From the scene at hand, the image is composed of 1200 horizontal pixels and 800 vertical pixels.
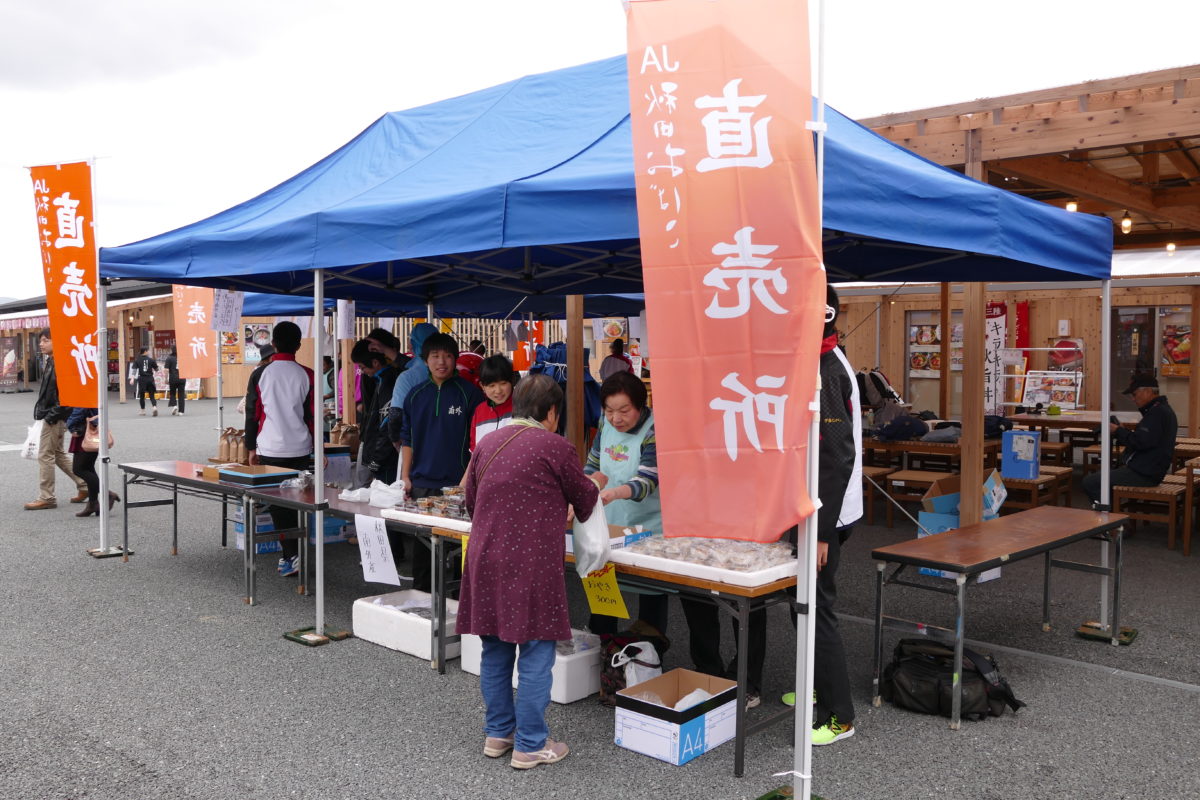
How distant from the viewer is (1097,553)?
23.6 feet

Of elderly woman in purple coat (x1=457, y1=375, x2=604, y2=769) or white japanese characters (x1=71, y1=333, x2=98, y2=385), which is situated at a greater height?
white japanese characters (x1=71, y1=333, x2=98, y2=385)

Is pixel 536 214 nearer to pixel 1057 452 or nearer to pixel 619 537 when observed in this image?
pixel 619 537

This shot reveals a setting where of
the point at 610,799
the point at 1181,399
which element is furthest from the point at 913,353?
the point at 610,799

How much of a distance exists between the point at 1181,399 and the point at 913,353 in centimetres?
437

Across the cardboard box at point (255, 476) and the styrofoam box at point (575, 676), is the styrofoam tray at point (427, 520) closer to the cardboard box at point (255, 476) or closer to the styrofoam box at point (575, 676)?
the styrofoam box at point (575, 676)

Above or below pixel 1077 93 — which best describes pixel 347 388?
below

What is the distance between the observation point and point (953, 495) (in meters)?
6.38

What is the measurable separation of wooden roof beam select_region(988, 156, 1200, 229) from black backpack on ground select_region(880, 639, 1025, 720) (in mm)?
4605

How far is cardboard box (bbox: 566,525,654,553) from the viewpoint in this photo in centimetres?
388

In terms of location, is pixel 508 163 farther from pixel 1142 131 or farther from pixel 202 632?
pixel 1142 131

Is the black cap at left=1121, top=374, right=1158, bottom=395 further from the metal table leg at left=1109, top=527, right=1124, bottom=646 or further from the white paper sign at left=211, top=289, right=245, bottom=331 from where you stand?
the white paper sign at left=211, top=289, right=245, bottom=331

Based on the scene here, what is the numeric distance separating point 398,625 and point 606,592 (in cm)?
154

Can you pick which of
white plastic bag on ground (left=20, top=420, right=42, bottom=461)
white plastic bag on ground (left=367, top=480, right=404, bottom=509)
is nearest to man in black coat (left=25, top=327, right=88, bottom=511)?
white plastic bag on ground (left=20, top=420, right=42, bottom=461)

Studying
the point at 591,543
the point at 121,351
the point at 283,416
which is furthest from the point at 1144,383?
the point at 121,351
